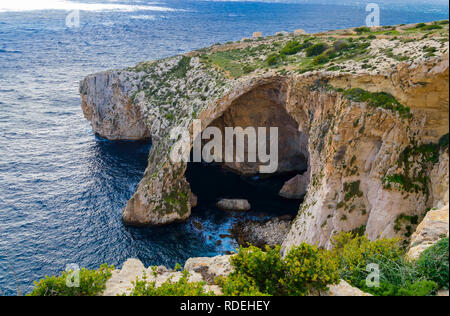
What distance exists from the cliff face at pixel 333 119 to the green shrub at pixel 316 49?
899 mm

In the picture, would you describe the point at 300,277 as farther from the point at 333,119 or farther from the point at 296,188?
the point at 296,188

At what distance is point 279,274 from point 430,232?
11.8 m

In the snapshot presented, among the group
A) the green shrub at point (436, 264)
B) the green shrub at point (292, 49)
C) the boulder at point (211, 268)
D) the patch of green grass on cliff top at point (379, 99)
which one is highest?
the green shrub at point (292, 49)

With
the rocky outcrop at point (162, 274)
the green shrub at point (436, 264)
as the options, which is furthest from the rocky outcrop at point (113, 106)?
the green shrub at point (436, 264)

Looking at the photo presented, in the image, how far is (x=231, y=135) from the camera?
239 feet

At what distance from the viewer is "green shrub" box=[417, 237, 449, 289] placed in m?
21.2

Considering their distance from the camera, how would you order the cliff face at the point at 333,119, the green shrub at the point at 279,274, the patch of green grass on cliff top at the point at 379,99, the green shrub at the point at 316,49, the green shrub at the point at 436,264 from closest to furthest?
the green shrub at the point at 436,264, the green shrub at the point at 279,274, the cliff face at the point at 333,119, the patch of green grass on cliff top at the point at 379,99, the green shrub at the point at 316,49

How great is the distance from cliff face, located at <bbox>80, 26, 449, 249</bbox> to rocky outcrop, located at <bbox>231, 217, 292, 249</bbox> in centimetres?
800

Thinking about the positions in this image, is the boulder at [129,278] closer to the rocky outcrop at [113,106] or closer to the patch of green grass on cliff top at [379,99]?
the patch of green grass on cliff top at [379,99]

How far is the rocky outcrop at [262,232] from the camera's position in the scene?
53781 millimetres

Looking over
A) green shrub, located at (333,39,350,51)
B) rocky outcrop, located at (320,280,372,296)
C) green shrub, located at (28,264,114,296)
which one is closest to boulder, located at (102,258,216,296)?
green shrub, located at (28,264,114,296)

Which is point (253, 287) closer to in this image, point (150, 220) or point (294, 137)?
point (150, 220)

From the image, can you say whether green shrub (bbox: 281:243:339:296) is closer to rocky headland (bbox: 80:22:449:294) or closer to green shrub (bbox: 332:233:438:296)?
green shrub (bbox: 332:233:438:296)

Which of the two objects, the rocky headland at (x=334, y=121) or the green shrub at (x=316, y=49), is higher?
the green shrub at (x=316, y=49)
